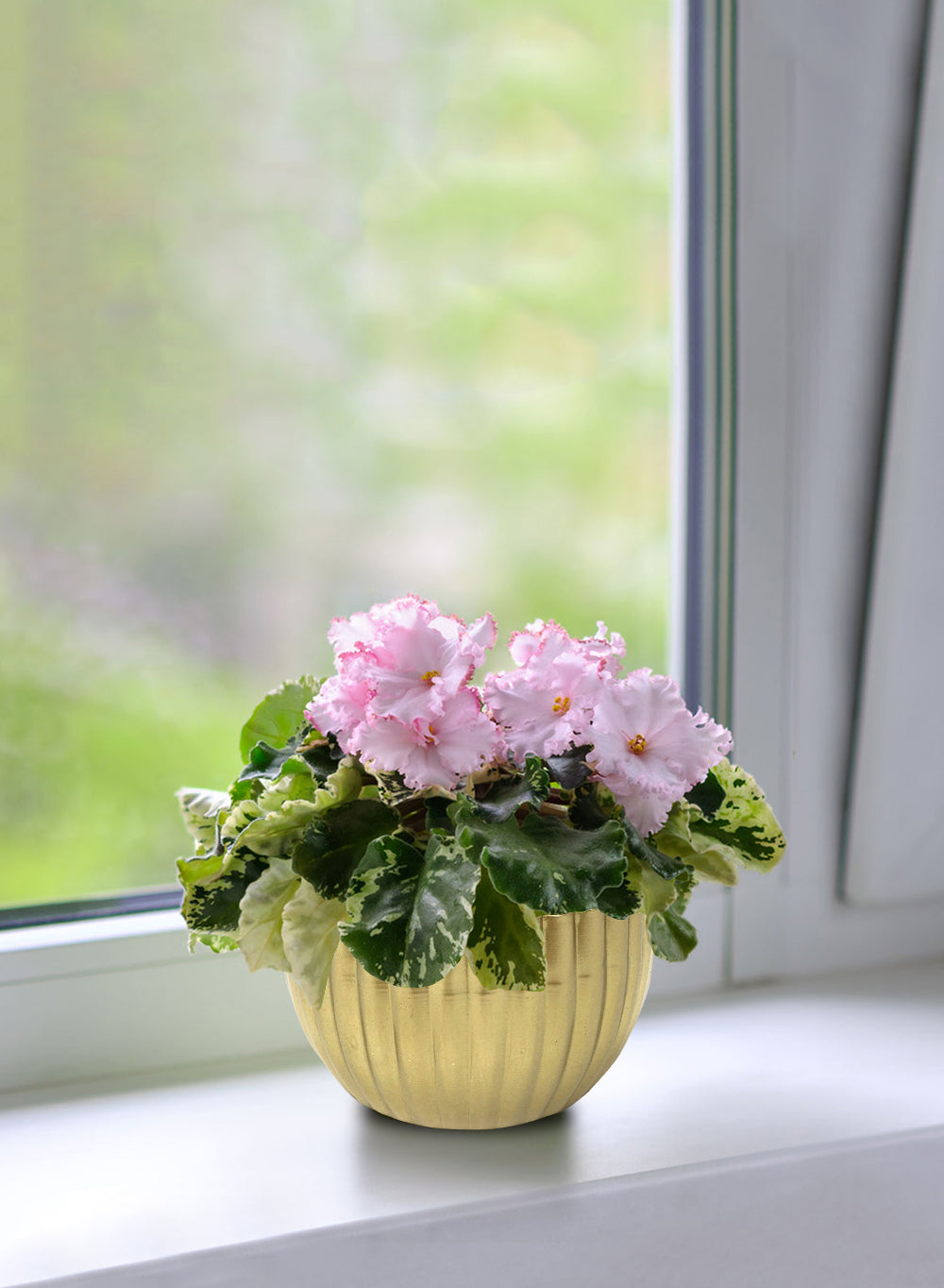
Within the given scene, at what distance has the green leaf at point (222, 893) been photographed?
0.72 meters

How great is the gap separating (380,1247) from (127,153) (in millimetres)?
821

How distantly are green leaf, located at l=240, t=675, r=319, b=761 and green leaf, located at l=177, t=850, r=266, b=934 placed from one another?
12cm

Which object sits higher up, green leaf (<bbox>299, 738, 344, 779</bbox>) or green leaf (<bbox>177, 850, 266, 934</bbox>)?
green leaf (<bbox>299, 738, 344, 779</bbox>)

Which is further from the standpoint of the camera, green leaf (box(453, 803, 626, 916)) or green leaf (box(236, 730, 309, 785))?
green leaf (box(236, 730, 309, 785))

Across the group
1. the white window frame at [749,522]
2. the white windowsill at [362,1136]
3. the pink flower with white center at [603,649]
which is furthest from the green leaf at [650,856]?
the white window frame at [749,522]

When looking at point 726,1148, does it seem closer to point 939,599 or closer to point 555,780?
point 555,780

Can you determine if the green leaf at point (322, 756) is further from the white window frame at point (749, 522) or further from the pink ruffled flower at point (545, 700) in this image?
the white window frame at point (749, 522)

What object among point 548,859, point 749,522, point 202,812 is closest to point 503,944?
point 548,859

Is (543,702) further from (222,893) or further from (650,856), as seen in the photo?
(222,893)

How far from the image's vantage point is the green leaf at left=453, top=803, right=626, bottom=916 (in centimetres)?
63

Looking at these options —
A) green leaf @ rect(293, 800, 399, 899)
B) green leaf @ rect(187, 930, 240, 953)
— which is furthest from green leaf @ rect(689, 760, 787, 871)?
green leaf @ rect(187, 930, 240, 953)

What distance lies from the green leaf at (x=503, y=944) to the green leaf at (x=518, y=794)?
4 centimetres

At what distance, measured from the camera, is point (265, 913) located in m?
0.71

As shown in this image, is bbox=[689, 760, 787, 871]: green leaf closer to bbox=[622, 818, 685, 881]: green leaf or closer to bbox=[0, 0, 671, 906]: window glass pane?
bbox=[622, 818, 685, 881]: green leaf
